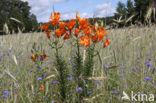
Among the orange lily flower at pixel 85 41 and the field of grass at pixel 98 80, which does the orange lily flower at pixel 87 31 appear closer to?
the orange lily flower at pixel 85 41

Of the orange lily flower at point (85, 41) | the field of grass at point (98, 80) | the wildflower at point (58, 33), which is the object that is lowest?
the field of grass at point (98, 80)

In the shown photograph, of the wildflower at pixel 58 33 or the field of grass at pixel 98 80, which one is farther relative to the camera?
the wildflower at pixel 58 33

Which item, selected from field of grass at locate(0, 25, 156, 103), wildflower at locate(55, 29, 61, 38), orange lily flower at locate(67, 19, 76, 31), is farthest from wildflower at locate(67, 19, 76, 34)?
field of grass at locate(0, 25, 156, 103)

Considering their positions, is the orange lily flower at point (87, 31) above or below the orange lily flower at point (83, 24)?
below

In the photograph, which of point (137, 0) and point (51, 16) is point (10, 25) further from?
point (51, 16)

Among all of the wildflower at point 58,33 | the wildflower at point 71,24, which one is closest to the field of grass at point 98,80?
the wildflower at point 58,33

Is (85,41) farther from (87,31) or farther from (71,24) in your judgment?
(71,24)

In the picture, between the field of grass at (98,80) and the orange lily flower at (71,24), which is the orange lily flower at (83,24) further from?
the field of grass at (98,80)

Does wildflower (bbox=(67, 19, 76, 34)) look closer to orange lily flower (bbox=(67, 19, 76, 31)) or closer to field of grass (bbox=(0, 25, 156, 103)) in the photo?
orange lily flower (bbox=(67, 19, 76, 31))

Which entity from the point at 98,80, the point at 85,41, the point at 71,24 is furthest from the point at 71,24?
the point at 98,80

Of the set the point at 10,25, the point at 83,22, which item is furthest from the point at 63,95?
the point at 10,25

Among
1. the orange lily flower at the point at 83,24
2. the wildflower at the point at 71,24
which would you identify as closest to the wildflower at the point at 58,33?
the wildflower at the point at 71,24

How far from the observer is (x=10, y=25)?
94.8ft

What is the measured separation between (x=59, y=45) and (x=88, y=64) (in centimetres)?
46
